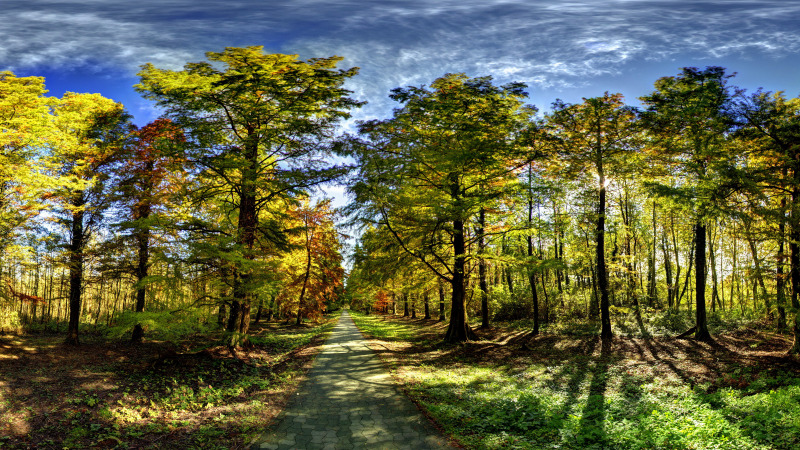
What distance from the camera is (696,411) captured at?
6605 mm

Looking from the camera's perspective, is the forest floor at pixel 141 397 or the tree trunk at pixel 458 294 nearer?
the forest floor at pixel 141 397

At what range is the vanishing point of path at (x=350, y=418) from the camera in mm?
5551

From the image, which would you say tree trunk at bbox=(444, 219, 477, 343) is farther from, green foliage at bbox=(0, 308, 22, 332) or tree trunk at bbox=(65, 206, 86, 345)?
green foliage at bbox=(0, 308, 22, 332)

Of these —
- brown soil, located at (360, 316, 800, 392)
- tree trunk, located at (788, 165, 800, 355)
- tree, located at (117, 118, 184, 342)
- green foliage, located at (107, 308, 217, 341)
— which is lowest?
brown soil, located at (360, 316, 800, 392)

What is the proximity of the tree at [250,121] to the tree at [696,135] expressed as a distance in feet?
40.3

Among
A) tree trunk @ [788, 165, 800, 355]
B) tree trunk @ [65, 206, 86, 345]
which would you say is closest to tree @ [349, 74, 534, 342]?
tree trunk @ [788, 165, 800, 355]

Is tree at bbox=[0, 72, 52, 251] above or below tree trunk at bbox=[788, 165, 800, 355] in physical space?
above

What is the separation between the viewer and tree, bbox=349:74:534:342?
1329cm

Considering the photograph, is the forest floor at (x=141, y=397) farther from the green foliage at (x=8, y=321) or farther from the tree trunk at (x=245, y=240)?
the green foliage at (x=8, y=321)

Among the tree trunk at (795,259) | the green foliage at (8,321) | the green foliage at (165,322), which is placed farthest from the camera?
the green foliage at (8,321)

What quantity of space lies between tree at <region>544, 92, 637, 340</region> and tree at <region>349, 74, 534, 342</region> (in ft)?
5.79

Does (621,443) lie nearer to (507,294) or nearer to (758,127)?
(758,127)

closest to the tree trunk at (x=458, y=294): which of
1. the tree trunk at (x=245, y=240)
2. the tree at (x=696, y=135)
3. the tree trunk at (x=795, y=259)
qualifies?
the tree at (x=696, y=135)

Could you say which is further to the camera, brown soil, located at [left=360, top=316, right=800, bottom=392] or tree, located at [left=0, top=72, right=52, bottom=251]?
tree, located at [left=0, top=72, right=52, bottom=251]
